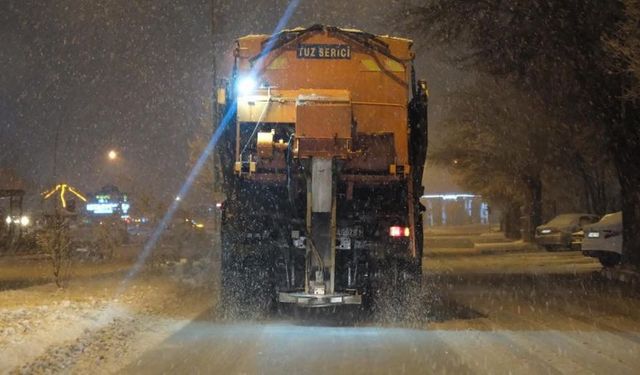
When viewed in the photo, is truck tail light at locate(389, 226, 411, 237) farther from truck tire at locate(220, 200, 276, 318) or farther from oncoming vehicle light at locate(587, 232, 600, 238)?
oncoming vehicle light at locate(587, 232, 600, 238)

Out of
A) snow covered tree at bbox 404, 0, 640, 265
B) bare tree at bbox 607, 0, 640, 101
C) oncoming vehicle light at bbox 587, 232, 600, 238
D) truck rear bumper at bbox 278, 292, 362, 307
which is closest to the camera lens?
truck rear bumper at bbox 278, 292, 362, 307

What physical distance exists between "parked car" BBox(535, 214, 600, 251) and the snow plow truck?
73.4 feet

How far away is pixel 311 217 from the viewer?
39.6 ft

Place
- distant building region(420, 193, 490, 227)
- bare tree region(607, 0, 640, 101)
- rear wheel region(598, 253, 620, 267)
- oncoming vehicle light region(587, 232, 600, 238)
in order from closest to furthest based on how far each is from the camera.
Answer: bare tree region(607, 0, 640, 101) < oncoming vehicle light region(587, 232, 600, 238) < rear wheel region(598, 253, 620, 267) < distant building region(420, 193, 490, 227)

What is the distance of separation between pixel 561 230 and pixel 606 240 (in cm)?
1214

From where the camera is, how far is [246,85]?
12766 millimetres

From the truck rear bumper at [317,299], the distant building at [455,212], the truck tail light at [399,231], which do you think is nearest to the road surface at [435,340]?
the truck rear bumper at [317,299]

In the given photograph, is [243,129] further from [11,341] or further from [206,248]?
[206,248]

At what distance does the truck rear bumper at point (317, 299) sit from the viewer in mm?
12008

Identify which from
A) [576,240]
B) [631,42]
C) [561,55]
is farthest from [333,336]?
[576,240]

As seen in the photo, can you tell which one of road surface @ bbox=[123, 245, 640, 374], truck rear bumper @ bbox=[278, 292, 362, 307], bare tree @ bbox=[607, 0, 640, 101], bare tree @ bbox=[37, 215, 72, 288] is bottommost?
road surface @ bbox=[123, 245, 640, 374]

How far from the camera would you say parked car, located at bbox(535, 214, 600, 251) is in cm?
3338

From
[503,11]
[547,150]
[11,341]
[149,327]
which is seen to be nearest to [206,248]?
[547,150]

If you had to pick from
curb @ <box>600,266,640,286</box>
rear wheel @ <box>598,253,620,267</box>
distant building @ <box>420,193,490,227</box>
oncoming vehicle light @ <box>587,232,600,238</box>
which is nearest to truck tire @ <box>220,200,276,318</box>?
curb @ <box>600,266,640,286</box>
